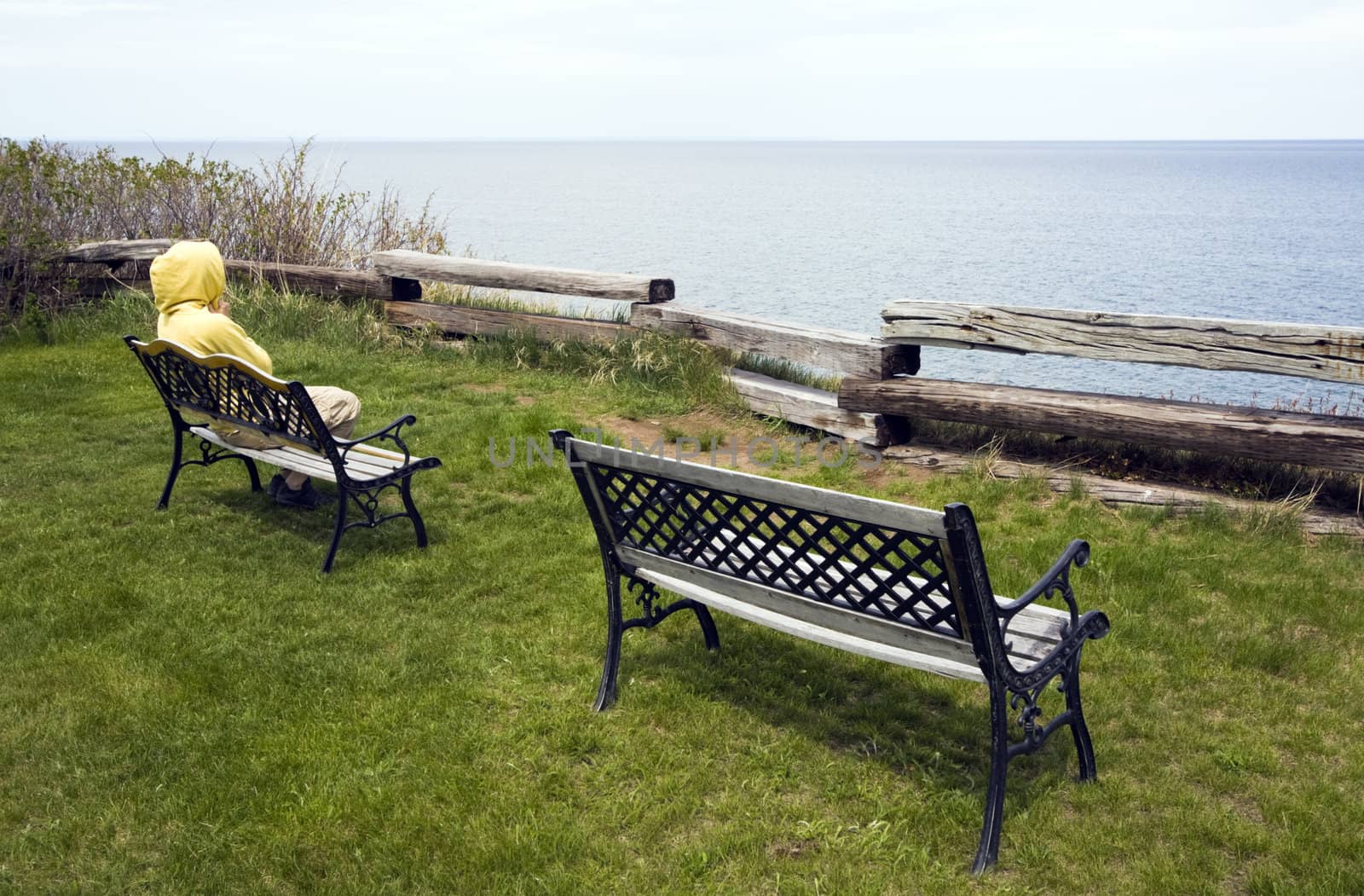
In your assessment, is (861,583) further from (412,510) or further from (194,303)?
(194,303)

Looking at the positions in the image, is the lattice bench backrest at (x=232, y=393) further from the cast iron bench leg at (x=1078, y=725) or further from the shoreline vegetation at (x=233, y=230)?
the shoreline vegetation at (x=233, y=230)

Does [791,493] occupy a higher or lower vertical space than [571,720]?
higher

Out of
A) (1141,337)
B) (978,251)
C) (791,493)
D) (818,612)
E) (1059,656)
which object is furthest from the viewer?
(978,251)

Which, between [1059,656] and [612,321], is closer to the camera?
[1059,656]

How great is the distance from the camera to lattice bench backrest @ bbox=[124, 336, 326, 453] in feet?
17.5

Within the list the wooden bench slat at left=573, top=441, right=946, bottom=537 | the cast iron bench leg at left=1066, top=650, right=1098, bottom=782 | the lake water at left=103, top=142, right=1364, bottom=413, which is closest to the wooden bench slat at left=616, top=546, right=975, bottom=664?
the wooden bench slat at left=573, top=441, right=946, bottom=537

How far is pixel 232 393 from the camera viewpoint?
229 inches

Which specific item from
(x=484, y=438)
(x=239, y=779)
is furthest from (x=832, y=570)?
(x=484, y=438)

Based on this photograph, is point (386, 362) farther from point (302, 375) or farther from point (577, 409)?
point (577, 409)

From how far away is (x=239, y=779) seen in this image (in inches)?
143

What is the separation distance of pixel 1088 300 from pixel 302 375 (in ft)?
56.8

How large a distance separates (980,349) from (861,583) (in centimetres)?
360

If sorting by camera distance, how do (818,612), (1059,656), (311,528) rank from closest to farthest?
(1059,656) → (818,612) → (311,528)

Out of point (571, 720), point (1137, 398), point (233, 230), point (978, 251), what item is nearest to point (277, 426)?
point (571, 720)
